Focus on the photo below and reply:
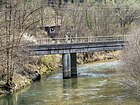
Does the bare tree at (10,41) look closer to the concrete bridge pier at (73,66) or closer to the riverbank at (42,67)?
the riverbank at (42,67)

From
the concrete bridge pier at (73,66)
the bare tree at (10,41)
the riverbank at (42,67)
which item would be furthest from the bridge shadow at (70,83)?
the bare tree at (10,41)

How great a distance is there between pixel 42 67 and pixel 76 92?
64.6 feet

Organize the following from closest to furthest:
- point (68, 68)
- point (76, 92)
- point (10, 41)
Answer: point (76, 92) < point (10, 41) < point (68, 68)

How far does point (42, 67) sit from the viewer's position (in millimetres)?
62875

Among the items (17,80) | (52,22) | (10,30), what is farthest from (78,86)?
(52,22)

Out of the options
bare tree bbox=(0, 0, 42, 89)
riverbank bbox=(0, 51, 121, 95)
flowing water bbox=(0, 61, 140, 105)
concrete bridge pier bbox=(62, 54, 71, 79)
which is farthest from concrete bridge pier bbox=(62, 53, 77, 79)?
bare tree bbox=(0, 0, 42, 89)

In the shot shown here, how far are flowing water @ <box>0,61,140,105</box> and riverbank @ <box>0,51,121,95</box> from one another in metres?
1.27

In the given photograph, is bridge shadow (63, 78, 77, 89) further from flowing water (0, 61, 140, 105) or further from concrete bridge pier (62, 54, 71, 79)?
concrete bridge pier (62, 54, 71, 79)

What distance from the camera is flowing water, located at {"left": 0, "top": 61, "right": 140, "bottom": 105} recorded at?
3825 centimetres

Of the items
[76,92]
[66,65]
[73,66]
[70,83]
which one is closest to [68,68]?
[66,65]

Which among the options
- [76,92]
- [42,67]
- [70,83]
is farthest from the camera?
[42,67]

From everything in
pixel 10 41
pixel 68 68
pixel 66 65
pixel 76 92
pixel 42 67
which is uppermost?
pixel 10 41

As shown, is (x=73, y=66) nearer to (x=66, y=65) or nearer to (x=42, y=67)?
(x=66, y=65)

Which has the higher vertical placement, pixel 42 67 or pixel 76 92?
pixel 42 67
